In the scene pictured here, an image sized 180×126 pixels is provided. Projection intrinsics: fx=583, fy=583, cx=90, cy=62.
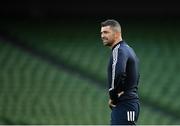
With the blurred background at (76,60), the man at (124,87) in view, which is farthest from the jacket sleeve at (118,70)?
the blurred background at (76,60)

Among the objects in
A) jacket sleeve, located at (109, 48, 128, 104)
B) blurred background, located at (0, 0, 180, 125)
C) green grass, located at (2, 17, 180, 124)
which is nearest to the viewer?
jacket sleeve, located at (109, 48, 128, 104)

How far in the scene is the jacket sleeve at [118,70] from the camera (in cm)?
488

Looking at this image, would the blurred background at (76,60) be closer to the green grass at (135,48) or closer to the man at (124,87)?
the green grass at (135,48)

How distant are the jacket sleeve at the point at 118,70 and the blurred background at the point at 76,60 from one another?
189 inches

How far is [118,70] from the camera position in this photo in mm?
4875

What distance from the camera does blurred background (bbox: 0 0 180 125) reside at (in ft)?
32.9

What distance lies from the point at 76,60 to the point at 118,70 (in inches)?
238

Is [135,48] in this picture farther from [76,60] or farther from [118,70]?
[118,70]

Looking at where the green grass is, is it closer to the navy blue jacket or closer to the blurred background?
the blurred background


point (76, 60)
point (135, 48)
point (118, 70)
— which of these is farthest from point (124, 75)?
point (135, 48)

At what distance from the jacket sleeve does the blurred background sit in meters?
4.81

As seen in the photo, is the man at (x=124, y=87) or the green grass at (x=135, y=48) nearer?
the man at (x=124, y=87)

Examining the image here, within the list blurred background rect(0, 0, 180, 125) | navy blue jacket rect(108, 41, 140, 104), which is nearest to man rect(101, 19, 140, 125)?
navy blue jacket rect(108, 41, 140, 104)

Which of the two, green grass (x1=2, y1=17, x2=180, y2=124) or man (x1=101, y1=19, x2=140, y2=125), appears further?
green grass (x1=2, y1=17, x2=180, y2=124)
